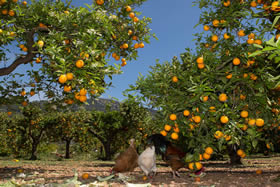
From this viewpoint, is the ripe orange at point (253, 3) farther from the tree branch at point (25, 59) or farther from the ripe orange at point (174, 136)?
the tree branch at point (25, 59)

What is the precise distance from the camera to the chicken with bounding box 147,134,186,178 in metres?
5.43

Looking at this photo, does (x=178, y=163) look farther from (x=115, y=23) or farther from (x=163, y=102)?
(x=115, y=23)

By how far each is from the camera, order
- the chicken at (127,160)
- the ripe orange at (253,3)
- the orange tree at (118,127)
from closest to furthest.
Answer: the ripe orange at (253,3)
the chicken at (127,160)
the orange tree at (118,127)

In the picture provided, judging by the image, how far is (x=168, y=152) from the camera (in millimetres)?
5473

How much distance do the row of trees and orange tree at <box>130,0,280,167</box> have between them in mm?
14475

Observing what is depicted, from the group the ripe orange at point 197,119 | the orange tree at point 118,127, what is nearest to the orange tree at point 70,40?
the ripe orange at point 197,119

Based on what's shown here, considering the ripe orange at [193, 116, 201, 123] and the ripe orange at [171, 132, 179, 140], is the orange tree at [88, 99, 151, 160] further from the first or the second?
the ripe orange at [193, 116, 201, 123]

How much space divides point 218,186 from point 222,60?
2.73 meters

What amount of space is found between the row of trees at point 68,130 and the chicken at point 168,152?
13838 millimetres

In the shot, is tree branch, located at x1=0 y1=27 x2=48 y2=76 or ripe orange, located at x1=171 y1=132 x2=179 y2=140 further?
tree branch, located at x1=0 y1=27 x2=48 y2=76

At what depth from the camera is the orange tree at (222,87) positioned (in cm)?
456

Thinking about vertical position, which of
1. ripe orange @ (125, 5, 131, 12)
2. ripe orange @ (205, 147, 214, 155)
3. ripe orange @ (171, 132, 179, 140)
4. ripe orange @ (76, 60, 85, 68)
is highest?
ripe orange @ (125, 5, 131, 12)

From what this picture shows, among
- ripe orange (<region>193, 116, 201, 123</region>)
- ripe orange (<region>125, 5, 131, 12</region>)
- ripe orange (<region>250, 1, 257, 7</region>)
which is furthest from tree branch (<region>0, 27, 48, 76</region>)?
ripe orange (<region>250, 1, 257, 7</region>)

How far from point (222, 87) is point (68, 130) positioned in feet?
63.9
